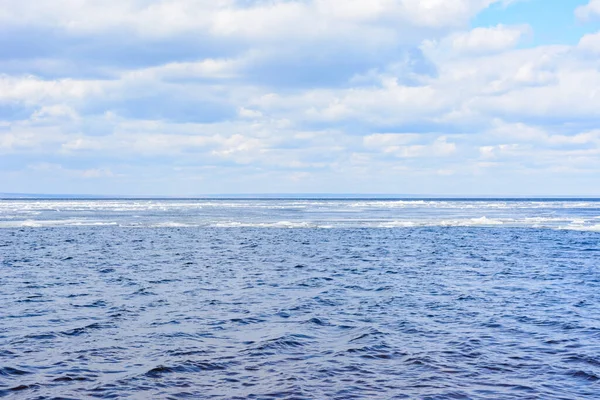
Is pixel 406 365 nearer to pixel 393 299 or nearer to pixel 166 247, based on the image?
pixel 393 299

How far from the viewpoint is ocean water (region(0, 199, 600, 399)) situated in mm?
11430

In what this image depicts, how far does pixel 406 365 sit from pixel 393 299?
8.17 metres

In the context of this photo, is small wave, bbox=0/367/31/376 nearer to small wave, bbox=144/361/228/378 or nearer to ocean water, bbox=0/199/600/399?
ocean water, bbox=0/199/600/399

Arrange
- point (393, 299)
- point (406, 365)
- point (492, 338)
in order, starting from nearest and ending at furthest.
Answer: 1. point (406, 365)
2. point (492, 338)
3. point (393, 299)

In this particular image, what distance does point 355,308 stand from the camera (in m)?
19.2

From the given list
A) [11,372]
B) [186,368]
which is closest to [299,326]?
[186,368]

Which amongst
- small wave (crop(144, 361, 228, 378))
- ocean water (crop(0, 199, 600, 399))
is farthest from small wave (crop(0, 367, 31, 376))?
small wave (crop(144, 361, 228, 378))

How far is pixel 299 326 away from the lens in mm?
16375

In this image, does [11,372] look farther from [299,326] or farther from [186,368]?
[299,326]

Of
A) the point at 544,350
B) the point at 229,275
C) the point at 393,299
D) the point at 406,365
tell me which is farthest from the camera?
the point at 229,275

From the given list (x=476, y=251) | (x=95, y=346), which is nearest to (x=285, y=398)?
(x=95, y=346)

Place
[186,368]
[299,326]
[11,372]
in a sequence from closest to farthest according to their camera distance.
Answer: [11,372] < [186,368] < [299,326]

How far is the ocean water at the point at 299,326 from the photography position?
1143 cm

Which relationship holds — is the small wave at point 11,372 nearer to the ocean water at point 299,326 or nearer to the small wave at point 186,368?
the ocean water at point 299,326
